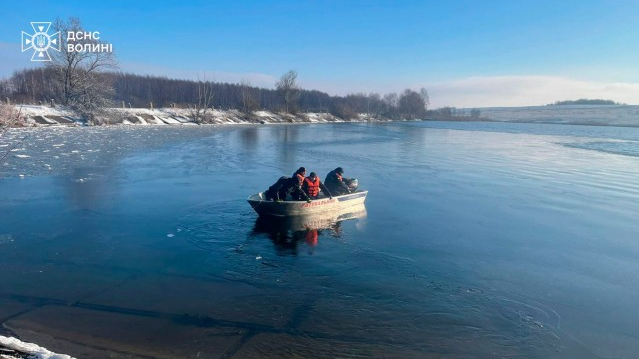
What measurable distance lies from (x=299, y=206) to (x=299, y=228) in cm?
63

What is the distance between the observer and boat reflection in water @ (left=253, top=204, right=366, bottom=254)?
10.2 meters

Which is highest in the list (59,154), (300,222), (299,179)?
(299,179)

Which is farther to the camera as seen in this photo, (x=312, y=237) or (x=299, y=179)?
(x=299, y=179)

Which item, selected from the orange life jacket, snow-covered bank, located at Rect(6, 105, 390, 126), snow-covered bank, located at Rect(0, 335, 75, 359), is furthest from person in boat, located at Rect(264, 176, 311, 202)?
snow-covered bank, located at Rect(6, 105, 390, 126)

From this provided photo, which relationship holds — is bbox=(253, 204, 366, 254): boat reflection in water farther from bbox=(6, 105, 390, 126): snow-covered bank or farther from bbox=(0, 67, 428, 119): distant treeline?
bbox=(0, 67, 428, 119): distant treeline

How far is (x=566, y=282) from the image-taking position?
8102mm

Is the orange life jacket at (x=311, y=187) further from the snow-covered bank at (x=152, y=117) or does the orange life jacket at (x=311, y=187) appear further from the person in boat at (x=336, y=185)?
the snow-covered bank at (x=152, y=117)

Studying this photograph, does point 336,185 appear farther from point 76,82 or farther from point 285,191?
point 76,82

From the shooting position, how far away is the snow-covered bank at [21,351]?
4.52m

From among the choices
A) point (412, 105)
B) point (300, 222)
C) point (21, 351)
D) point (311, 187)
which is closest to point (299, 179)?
point (311, 187)

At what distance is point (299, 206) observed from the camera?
11523mm

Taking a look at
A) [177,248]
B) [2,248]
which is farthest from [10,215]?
[177,248]

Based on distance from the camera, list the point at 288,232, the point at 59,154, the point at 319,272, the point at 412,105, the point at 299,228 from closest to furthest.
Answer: the point at 319,272
the point at 288,232
the point at 299,228
the point at 59,154
the point at 412,105

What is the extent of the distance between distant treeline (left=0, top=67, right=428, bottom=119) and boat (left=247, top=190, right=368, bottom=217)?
44130 millimetres
